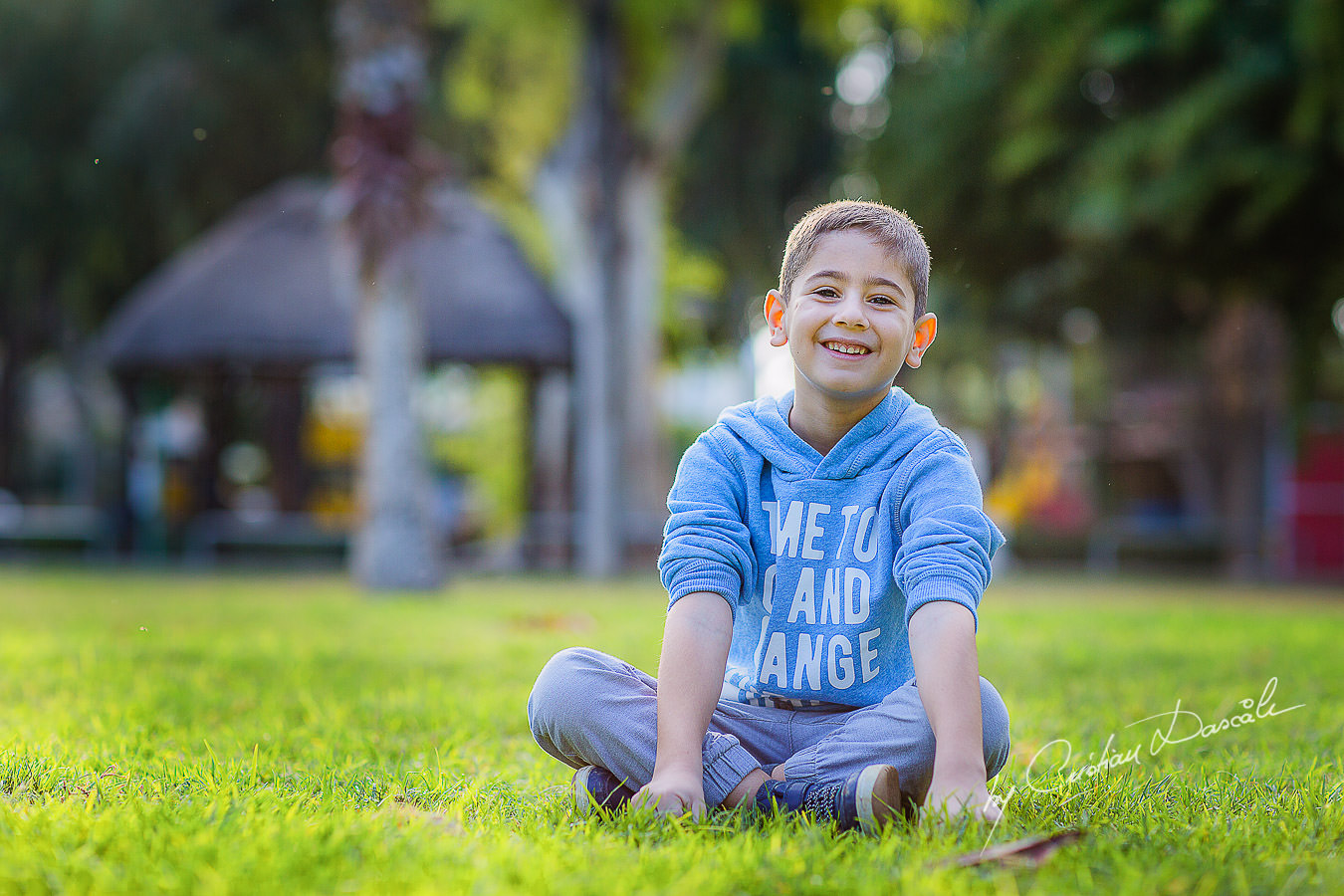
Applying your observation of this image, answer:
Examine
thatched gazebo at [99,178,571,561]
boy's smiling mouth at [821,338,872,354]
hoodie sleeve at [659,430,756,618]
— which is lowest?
hoodie sleeve at [659,430,756,618]

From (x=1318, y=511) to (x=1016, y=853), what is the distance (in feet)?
53.5

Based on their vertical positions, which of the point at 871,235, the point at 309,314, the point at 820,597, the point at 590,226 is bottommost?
the point at 820,597

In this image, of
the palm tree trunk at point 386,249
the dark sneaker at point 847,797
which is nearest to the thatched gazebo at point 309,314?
the palm tree trunk at point 386,249

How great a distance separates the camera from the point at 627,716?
7.49 feet

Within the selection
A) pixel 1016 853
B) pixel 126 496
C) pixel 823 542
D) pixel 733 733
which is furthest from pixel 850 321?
pixel 126 496

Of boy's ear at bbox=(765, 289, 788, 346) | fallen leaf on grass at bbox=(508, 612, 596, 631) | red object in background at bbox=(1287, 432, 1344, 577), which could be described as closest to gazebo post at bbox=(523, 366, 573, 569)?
fallen leaf on grass at bbox=(508, 612, 596, 631)

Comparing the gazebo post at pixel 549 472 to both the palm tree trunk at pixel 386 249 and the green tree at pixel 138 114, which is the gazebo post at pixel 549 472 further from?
the green tree at pixel 138 114

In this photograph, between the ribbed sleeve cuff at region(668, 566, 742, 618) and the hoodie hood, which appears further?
the hoodie hood

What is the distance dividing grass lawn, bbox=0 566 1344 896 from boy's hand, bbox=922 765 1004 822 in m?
0.04

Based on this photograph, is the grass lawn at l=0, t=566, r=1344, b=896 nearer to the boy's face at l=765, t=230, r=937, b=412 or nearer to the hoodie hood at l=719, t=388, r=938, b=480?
the hoodie hood at l=719, t=388, r=938, b=480

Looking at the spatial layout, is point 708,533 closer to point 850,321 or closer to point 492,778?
point 850,321

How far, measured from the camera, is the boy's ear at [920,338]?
8.13 ft

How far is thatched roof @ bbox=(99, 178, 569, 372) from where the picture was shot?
13938 millimetres

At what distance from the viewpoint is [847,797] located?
2176 millimetres
